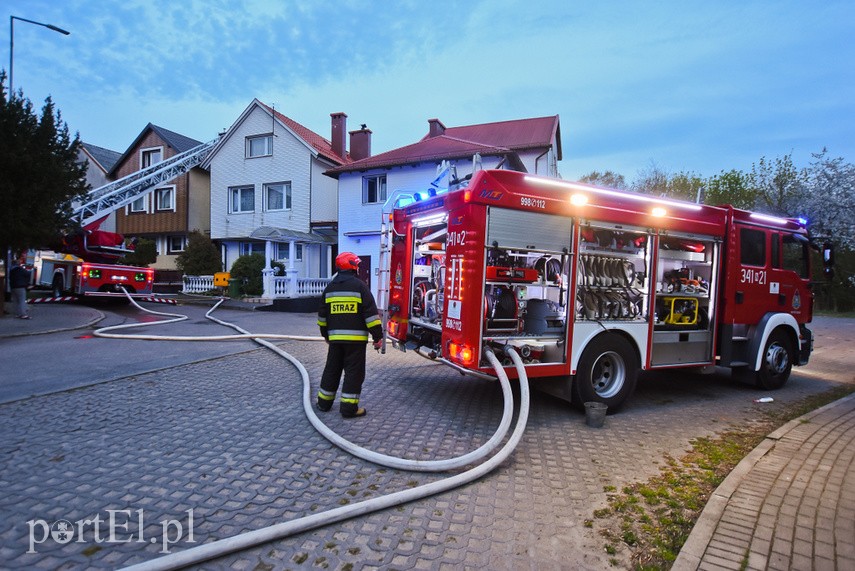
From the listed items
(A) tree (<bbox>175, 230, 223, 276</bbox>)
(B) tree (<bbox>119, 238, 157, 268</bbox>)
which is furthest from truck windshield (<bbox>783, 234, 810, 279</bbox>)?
(B) tree (<bbox>119, 238, 157, 268</bbox>)

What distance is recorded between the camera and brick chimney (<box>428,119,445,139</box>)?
74.5 ft

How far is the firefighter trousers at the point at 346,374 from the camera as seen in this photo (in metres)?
4.77

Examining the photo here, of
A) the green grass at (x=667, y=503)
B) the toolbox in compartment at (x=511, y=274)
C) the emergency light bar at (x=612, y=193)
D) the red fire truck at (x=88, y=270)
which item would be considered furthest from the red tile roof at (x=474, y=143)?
the green grass at (x=667, y=503)

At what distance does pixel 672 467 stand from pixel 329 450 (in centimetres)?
287

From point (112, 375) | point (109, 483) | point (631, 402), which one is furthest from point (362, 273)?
point (109, 483)

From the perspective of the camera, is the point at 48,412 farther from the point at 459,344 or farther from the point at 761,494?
the point at 761,494

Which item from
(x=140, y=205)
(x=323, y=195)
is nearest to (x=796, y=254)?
(x=323, y=195)

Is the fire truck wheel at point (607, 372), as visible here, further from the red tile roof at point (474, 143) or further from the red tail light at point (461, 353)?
the red tile roof at point (474, 143)

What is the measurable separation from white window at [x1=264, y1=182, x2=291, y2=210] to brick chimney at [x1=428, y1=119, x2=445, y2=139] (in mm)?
7412

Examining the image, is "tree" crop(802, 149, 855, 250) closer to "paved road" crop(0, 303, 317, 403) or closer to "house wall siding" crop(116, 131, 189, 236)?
"paved road" crop(0, 303, 317, 403)

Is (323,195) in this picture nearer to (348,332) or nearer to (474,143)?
(474,143)

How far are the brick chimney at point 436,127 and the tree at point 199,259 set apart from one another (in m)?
12.1

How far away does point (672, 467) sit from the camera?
12.8 feet

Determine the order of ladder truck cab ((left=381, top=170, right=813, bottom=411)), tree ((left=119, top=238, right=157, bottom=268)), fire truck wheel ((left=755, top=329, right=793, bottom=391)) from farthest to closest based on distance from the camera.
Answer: tree ((left=119, top=238, right=157, bottom=268)) → fire truck wheel ((left=755, top=329, right=793, bottom=391)) → ladder truck cab ((left=381, top=170, right=813, bottom=411))
